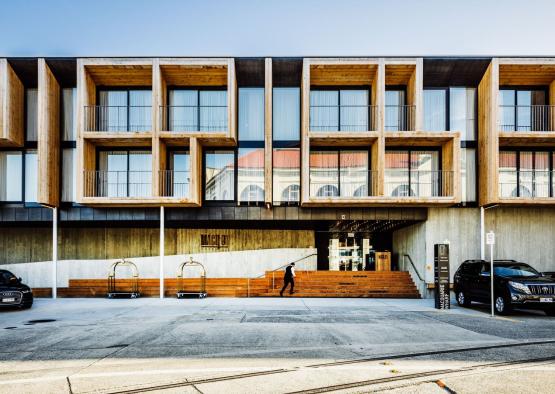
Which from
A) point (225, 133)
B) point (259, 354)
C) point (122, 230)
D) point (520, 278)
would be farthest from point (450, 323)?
point (122, 230)

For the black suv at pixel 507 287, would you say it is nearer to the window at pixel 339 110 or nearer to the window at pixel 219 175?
the window at pixel 339 110

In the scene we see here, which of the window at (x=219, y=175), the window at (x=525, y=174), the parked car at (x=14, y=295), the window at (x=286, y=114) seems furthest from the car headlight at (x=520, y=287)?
the parked car at (x=14, y=295)

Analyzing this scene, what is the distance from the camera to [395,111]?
22.9 metres

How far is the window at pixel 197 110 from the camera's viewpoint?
2275 cm

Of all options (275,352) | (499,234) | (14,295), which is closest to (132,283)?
(14,295)

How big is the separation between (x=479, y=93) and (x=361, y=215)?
776cm

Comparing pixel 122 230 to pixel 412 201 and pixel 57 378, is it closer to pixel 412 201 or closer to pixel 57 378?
pixel 412 201

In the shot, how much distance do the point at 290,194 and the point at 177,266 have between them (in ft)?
23.1

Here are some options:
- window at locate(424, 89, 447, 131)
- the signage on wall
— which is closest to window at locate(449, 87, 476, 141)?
window at locate(424, 89, 447, 131)

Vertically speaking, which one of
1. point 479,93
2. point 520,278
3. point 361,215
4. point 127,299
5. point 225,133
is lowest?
Result: point 127,299

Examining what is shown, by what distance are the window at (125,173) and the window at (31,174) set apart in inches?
111

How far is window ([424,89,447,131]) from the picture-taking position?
22703mm

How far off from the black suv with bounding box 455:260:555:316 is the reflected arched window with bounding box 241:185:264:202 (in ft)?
29.3

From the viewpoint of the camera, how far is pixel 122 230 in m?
24.5
